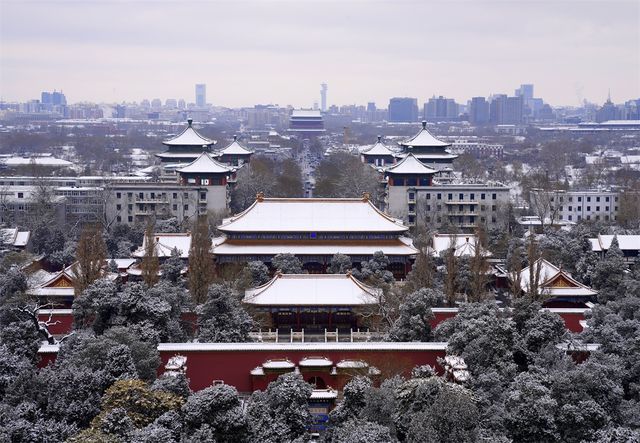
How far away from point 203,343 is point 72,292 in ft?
24.1

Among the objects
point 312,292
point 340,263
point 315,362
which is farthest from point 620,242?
point 315,362

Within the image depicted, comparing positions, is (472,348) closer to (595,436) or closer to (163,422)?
(595,436)

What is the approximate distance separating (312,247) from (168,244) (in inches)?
198

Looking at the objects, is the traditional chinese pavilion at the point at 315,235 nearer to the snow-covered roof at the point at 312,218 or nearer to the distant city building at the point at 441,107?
the snow-covered roof at the point at 312,218

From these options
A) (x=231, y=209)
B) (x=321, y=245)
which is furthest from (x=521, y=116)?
(x=321, y=245)

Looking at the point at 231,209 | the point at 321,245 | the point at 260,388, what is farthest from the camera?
the point at 231,209

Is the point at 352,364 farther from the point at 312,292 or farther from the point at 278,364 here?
the point at 312,292

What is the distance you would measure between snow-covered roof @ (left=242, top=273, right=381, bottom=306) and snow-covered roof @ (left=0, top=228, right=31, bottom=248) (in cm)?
1348

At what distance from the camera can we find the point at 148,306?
62.7ft

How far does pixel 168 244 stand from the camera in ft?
96.9

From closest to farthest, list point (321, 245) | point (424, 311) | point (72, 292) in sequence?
point (424, 311)
point (72, 292)
point (321, 245)

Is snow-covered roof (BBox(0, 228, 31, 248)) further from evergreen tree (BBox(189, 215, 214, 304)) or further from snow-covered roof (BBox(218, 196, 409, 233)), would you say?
evergreen tree (BBox(189, 215, 214, 304))

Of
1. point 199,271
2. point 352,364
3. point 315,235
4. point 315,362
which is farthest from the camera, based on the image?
point 315,235

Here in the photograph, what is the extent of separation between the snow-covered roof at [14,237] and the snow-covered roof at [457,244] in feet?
51.4
